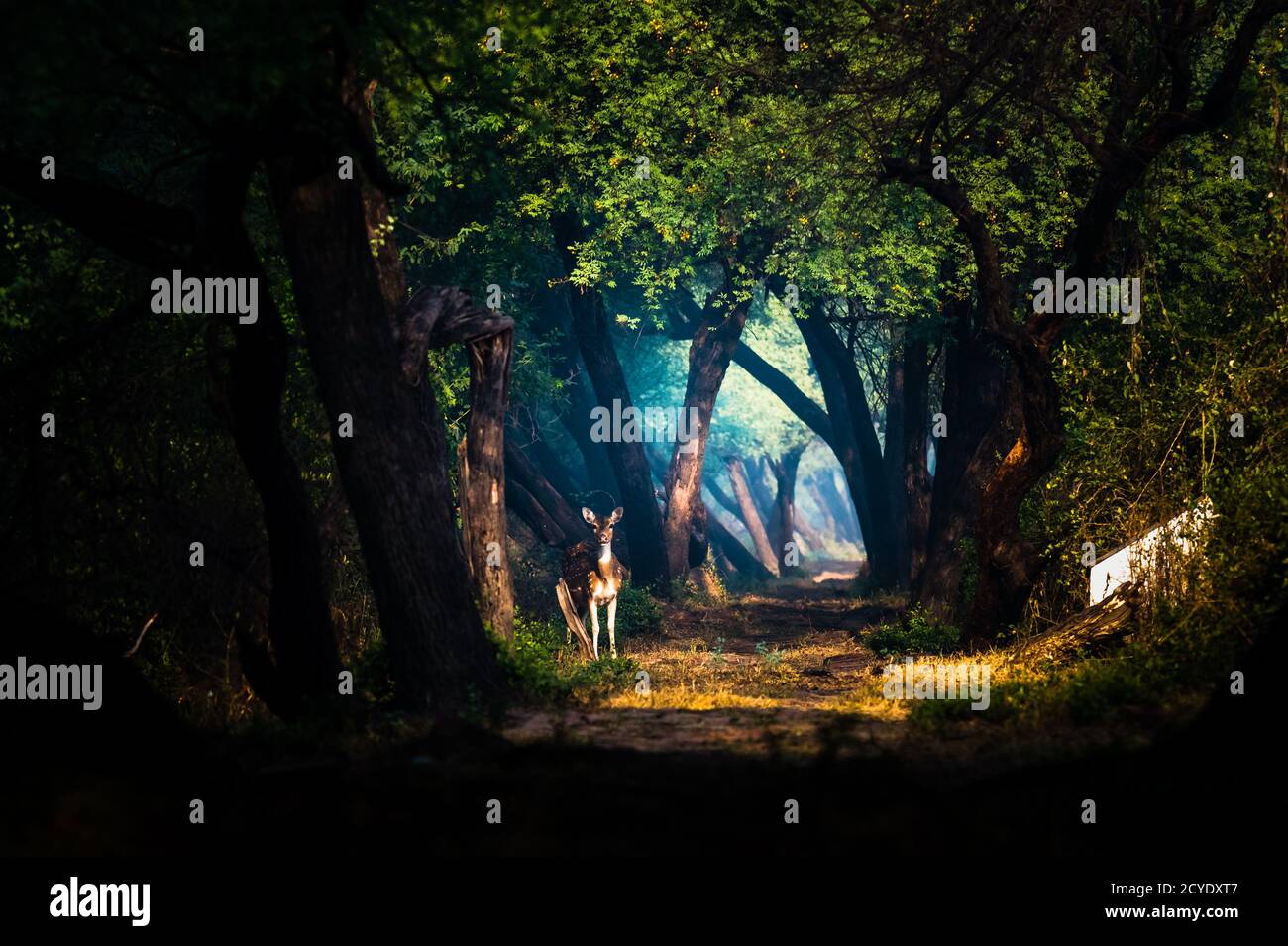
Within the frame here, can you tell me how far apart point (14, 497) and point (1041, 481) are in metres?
12.1

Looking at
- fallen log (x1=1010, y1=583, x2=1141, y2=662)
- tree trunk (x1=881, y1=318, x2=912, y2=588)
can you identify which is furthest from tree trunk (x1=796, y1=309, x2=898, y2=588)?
fallen log (x1=1010, y1=583, x2=1141, y2=662)

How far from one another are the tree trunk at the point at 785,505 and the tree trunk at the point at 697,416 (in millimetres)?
15267

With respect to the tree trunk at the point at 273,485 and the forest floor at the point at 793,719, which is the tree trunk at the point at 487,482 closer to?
the forest floor at the point at 793,719

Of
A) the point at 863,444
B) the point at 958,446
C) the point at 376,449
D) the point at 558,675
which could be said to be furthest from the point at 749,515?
the point at 376,449

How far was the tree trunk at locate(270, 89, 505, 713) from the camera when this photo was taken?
1156 cm

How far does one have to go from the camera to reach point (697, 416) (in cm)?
2941

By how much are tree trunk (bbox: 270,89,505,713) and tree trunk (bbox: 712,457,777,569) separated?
34148mm

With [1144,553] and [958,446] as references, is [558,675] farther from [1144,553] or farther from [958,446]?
[958,446]

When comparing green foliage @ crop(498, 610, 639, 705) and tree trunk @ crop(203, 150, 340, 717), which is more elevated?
tree trunk @ crop(203, 150, 340, 717)

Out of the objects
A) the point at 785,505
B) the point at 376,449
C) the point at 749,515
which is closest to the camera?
the point at 376,449

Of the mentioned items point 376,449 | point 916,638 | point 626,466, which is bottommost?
point 916,638

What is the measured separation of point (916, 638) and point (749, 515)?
28.6 meters

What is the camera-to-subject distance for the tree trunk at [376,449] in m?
11.6

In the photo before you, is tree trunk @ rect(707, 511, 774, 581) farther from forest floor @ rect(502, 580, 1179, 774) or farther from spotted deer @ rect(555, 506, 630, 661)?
spotted deer @ rect(555, 506, 630, 661)
